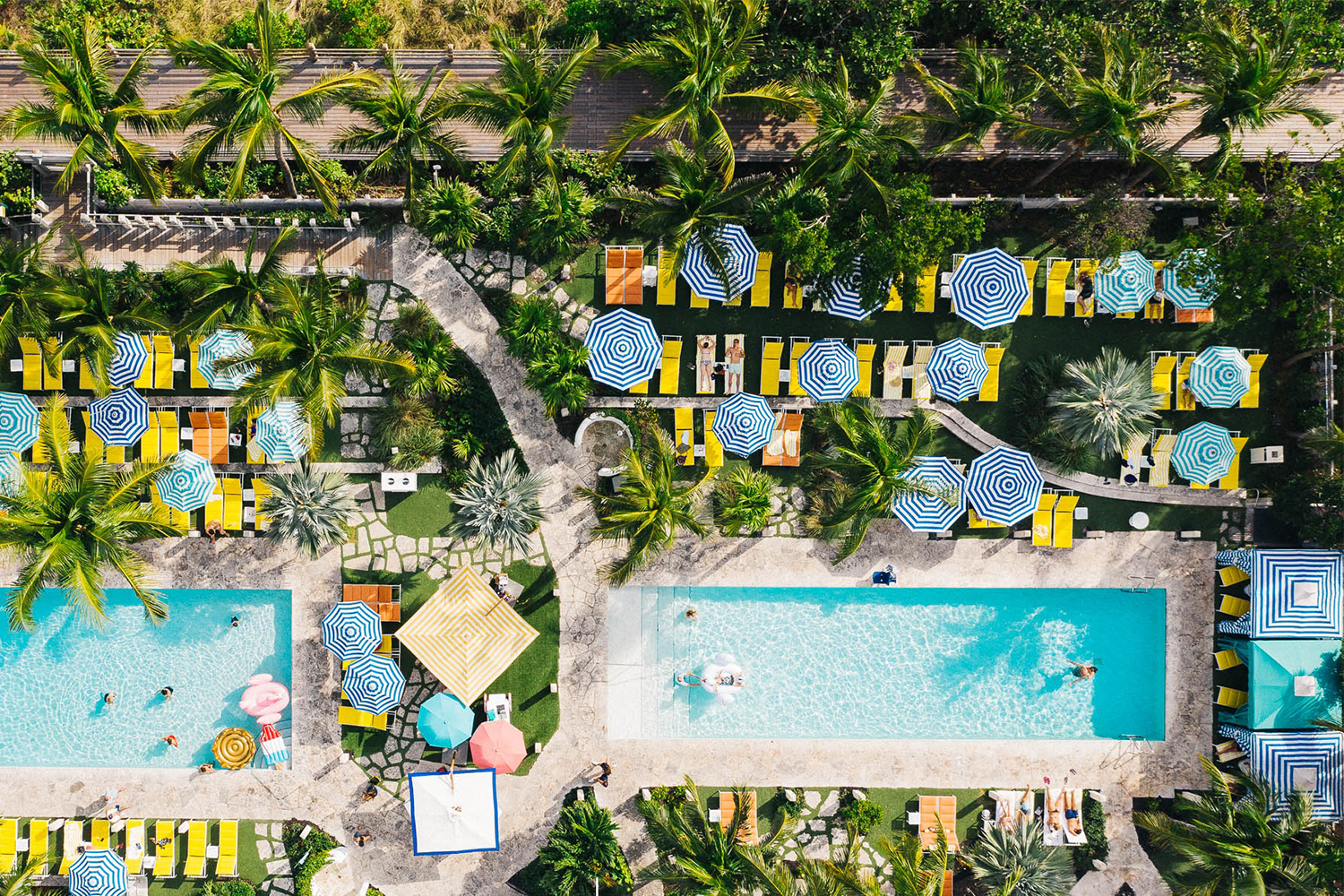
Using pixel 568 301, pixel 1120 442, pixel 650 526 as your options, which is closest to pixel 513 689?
pixel 650 526

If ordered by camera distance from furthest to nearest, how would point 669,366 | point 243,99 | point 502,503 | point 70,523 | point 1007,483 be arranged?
point 669,366 < point 1007,483 < point 502,503 < point 70,523 < point 243,99

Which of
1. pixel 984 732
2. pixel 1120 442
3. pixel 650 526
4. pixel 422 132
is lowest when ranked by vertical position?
pixel 984 732

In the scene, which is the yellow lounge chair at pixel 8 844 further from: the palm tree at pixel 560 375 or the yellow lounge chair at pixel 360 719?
the palm tree at pixel 560 375

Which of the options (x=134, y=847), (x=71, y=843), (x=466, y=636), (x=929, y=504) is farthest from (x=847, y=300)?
(x=71, y=843)

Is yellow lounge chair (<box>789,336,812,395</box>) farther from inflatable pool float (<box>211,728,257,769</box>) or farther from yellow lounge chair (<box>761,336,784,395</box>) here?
inflatable pool float (<box>211,728,257,769</box>)

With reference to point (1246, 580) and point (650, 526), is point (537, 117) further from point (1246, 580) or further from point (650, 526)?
point (1246, 580)

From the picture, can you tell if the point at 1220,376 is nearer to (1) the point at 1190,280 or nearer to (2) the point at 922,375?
(1) the point at 1190,280
